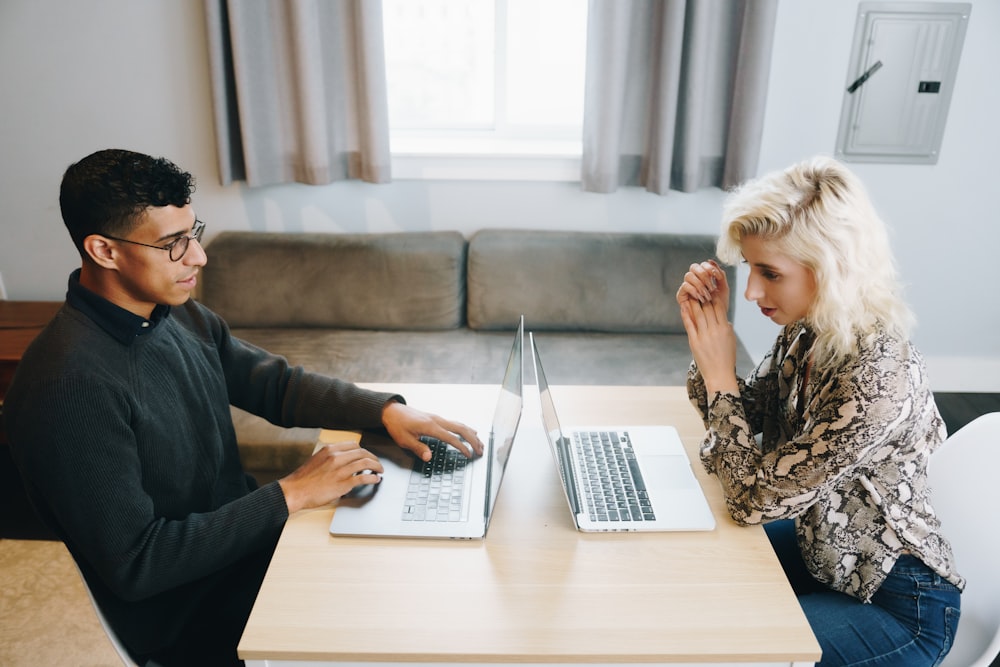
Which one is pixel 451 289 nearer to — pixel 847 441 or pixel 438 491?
pixel 438 491

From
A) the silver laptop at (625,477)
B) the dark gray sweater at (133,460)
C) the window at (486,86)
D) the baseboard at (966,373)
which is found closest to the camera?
the dark gray sweater at (133,460)

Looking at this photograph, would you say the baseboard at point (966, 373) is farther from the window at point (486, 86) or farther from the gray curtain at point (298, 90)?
the gray curtain at point (298, 90)

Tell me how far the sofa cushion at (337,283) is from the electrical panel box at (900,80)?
1.50m

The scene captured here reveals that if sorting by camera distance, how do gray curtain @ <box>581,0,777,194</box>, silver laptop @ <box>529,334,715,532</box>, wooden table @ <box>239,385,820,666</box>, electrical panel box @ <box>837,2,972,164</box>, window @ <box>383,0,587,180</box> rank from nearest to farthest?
wooden table @ <box>239,385,820,666</box>
silver laptop @ <box>529,334,715,532</box>
gray curtain @ <box>581,0,777,194</box>
electrical panel box @ <box>837,2,972,164</box>
window @ <box>383,0,587,180</box>

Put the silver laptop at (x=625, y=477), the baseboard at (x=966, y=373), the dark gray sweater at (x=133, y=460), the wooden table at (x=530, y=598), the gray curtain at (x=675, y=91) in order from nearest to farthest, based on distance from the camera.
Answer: the wooden table at (x=530, y=598) < the dark gray sweater at (x=133, y=460) < the silver laptop at (x=625, y=477) < the gray curtain at (x=675, y=91) < the baseboard at (x=966, y=373)

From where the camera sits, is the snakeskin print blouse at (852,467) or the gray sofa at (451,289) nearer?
the snakeskin print blouse at (852,467)

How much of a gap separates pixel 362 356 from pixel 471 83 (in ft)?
3.75

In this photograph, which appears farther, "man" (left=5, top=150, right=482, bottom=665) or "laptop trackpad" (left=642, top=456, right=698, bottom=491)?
"laptop trackpad" (left=642, top=456, right=698, bottom=491)

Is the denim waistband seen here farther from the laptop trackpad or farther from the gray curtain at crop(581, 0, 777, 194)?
the gray curtain at crop(581, 0, 777, 194)

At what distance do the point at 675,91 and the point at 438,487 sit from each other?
1.75 metres

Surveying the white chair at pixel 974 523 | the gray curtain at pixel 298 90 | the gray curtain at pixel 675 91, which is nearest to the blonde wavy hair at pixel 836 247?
the white chair at pixel 974 523

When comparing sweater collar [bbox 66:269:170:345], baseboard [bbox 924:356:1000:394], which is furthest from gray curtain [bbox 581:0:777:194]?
sweater collar [bbox 66:269:170:345]

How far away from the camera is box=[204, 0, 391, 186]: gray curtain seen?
2486mm

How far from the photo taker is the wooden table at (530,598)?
1001 millimetres
